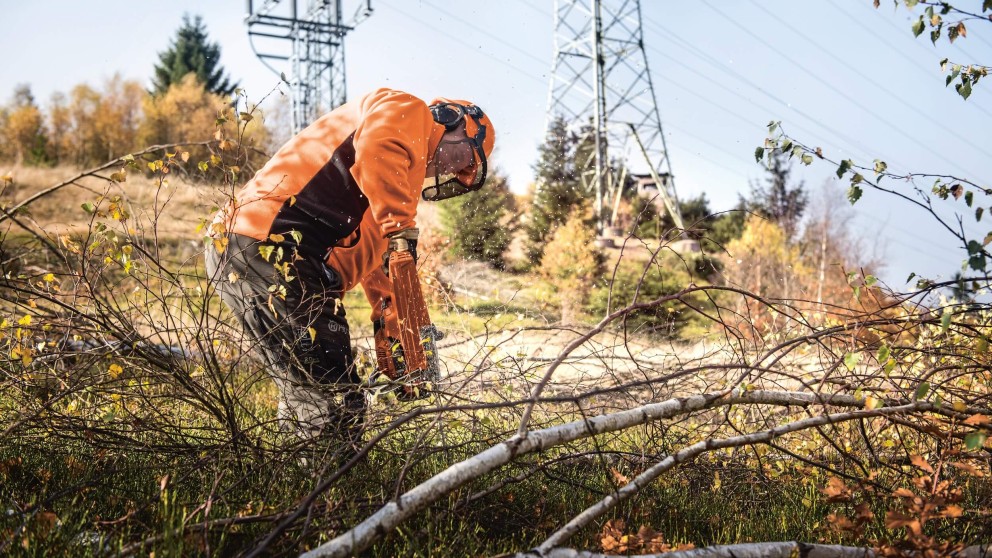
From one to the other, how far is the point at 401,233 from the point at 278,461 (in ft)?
4.09

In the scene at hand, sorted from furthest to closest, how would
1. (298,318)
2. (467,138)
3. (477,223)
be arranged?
1. (477,223)
2. (467,138)
3. (298,318)

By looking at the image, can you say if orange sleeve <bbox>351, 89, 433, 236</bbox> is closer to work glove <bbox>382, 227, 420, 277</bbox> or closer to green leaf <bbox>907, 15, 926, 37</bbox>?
work glove <bbox>382, 227, 420, 277</bbox>

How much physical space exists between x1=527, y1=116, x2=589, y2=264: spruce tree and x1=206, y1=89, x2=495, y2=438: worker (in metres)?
13.6

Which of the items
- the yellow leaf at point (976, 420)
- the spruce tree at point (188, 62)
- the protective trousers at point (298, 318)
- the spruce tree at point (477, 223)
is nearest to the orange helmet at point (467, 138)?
the protective trousers at point (298, 318)

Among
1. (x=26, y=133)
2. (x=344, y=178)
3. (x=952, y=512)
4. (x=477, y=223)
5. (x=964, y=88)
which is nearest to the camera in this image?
(x=952, y=512)

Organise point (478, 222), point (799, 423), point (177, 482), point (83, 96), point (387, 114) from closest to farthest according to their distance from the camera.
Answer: point (799, 423) → point (177, 482) → point (387, 114) → point (478, 222) → point (83, 96)

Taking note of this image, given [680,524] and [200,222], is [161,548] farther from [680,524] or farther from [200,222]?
[680,524]

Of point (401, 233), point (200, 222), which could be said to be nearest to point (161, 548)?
point (200, 222)

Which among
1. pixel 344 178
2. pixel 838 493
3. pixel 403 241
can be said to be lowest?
pixel 838 493

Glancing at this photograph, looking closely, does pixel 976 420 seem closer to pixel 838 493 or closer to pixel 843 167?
pixel 838 493

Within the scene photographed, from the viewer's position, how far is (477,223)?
17.7 metres

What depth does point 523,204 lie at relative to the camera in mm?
18969

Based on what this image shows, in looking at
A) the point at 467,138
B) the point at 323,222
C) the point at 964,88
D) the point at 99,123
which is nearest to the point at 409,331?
the point at 323,222

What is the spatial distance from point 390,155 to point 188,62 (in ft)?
147
